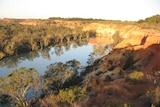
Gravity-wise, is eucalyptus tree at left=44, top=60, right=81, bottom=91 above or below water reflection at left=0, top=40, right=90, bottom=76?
above

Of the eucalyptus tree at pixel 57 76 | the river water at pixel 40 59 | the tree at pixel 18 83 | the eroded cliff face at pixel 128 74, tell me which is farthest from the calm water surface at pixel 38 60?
the tree at pixel 18 83

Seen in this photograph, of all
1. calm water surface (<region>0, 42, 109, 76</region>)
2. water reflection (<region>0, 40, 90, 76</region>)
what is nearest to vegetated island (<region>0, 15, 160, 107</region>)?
water reflection (<region>0, 40, 90, 76</region>)

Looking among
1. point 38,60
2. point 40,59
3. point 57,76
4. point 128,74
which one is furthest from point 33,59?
point 128,74

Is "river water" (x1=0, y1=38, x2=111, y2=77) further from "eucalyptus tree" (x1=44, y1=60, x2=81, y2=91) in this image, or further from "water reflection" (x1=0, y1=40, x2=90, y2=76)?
"eucalyptus tree" (x1=44, y1=60, x2=81, y2=91)

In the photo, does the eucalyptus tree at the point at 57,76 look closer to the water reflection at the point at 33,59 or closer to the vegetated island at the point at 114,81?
the vegetated island at the point at 114,81

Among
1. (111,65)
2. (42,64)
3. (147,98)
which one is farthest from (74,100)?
(42,64)

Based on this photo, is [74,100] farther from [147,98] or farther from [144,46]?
[144,46]

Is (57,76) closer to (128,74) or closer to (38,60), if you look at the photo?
(128,74)
